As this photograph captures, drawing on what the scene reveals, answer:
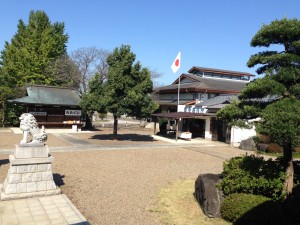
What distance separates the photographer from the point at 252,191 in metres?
8.17

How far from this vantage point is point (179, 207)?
29.3 ft

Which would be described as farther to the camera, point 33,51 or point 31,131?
→ point 33,51

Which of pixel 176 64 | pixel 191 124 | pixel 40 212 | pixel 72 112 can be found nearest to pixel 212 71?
pixel 176 64

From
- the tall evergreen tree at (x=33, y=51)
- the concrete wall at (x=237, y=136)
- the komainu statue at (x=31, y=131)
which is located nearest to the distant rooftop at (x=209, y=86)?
the concrete wall at (x=237, y=136)

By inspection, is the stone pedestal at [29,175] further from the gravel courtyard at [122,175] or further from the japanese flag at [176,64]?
the japanese flag at [176,64]

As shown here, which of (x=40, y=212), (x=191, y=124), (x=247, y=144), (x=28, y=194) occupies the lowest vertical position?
(x=40, y=212)

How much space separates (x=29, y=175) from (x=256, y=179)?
7.20 m

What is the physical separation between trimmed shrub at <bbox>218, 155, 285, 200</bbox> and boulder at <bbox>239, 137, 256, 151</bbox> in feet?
46.2

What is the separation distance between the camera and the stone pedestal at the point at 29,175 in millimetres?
8836

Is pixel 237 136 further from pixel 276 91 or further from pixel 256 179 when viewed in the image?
pixel 276 91

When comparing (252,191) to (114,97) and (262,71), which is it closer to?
(262,71)

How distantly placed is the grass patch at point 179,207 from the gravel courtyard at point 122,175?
0.96 ft

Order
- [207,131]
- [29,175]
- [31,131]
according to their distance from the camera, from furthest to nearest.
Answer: [207,131]
[31,131]
[29,175]

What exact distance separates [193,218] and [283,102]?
4134mm
